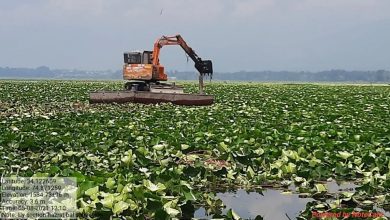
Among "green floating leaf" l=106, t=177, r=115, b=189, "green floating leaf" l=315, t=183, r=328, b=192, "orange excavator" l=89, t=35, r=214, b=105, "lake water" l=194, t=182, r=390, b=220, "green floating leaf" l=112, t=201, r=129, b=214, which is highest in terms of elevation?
"orange excavator" l=89, t=35, r=214, b=105

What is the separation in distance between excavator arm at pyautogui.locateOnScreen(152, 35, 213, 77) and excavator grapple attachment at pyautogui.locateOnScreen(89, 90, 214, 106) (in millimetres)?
2644

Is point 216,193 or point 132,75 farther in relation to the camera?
point 132,75

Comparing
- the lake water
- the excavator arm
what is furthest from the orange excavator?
the lake water

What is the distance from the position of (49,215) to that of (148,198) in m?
1.13

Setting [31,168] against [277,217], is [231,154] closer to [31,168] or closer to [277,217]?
[277,217]

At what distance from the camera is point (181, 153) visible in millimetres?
9492

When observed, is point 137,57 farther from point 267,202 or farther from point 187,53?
point 267,202

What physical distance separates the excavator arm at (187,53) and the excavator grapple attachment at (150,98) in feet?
8.67

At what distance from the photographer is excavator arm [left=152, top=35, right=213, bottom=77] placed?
24.7 metres

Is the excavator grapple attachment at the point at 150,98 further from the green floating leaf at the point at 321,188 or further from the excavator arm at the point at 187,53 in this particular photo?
the green floating leaf at the point at 321,188

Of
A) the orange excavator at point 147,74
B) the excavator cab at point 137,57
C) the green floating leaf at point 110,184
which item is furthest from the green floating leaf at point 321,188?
the excavator cab at point 137,57

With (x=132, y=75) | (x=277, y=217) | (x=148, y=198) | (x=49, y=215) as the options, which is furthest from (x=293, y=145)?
(x=132, y=75)

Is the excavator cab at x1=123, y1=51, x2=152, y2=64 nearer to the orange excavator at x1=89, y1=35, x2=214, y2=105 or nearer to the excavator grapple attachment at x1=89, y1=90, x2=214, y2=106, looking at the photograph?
the orange excavator at x1=89, y1=35, x2=214, y2=105

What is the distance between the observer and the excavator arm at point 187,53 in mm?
24672
